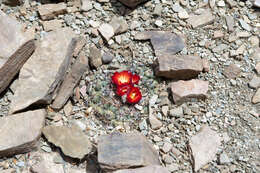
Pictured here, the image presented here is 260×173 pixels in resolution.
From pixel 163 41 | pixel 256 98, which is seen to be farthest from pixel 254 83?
pixel 163 41

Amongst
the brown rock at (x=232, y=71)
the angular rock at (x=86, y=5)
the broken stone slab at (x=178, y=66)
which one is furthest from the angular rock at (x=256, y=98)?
the angular rock at (x=86, y=5)

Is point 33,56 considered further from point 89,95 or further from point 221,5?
point 221,5

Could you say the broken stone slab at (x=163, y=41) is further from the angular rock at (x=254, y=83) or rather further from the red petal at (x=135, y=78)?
the angular rock at (x=254, y=83)

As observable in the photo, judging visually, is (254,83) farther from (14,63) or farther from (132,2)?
(14,63)

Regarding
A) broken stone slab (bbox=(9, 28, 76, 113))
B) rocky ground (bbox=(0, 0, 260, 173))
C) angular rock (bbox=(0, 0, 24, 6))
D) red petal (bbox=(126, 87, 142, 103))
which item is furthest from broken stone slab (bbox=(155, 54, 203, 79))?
angular rock (bbox=(0, 0, 24, 6))

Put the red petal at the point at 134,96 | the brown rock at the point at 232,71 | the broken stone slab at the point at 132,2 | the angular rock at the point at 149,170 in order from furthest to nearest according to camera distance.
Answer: the broken stone slab at the point at 132,2
the brown rock at the point at 232,71
the red petal at the point at 134,96
the angular rock at the point at 149,170

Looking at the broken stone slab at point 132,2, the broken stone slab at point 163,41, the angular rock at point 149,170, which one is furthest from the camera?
the broken stone slab at point 132,2
